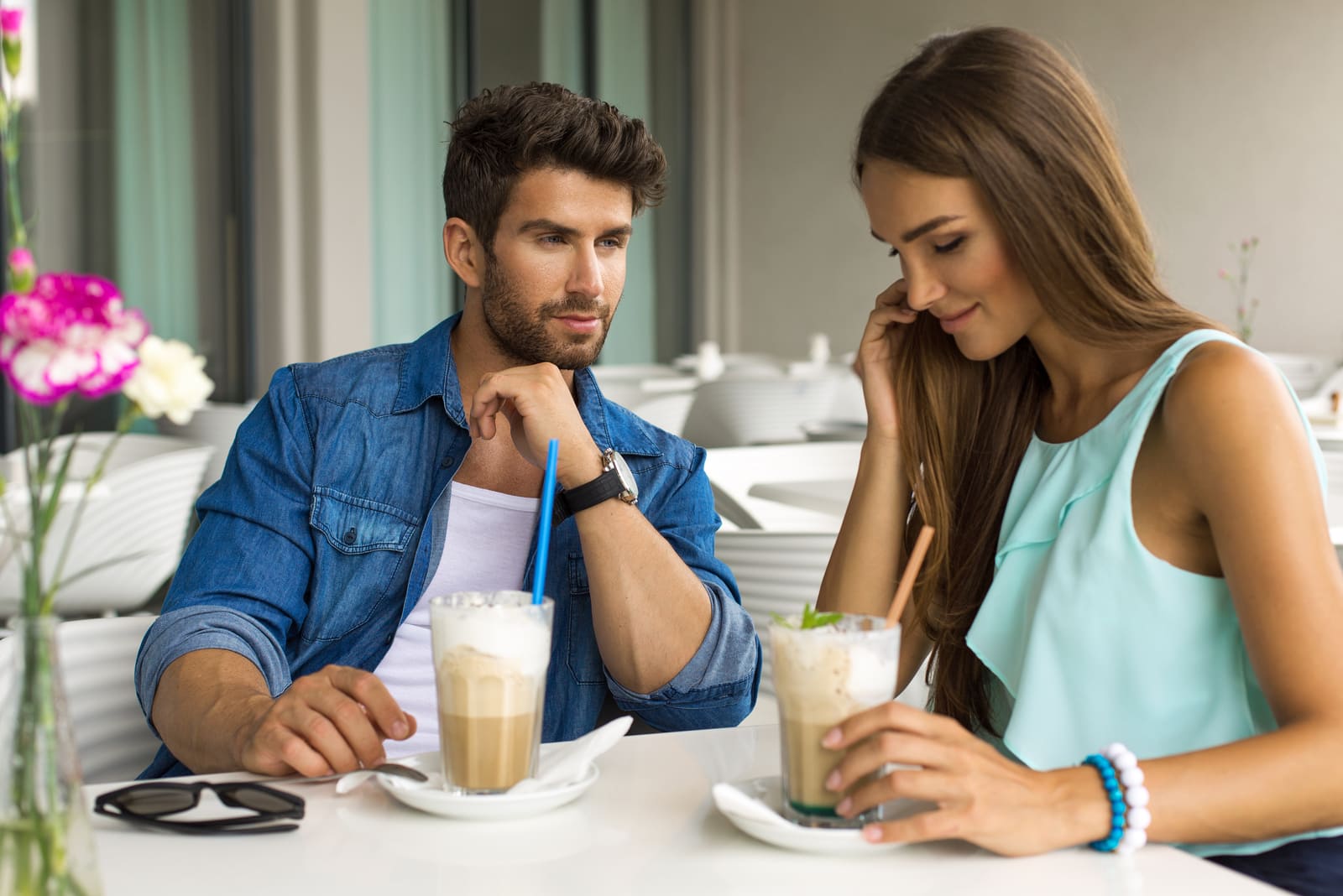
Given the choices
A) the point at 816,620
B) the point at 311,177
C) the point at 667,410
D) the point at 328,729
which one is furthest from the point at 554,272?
the point at 311,177

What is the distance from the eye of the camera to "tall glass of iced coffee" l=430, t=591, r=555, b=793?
1059mm

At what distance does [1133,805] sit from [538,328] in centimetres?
115

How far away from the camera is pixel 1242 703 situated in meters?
1.31

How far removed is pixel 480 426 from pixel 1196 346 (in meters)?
0.81

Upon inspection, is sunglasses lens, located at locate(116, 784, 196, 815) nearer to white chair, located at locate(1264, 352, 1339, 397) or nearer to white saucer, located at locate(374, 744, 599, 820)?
white saucer, located at locate(374, 744, 599, 820)

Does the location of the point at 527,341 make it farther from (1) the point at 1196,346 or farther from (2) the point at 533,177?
(1) the point at 1196,346

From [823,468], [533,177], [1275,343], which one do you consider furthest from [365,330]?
[1275,343]

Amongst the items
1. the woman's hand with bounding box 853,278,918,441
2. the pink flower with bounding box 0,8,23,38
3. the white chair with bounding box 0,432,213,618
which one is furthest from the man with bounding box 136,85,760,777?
the white chair with bounding box 0,432,213,618

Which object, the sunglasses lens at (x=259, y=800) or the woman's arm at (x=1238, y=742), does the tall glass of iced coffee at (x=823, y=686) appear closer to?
the woman's arm at (x=1238, y=742)

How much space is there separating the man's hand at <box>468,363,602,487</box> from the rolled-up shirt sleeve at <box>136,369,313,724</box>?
0.98 ft

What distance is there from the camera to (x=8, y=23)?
74 centimetres

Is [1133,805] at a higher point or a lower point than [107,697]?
higher

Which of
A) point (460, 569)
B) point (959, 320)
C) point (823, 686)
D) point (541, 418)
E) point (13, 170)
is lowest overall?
point (460, 569)

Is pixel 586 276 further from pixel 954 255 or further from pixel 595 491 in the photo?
pixel 954 255
